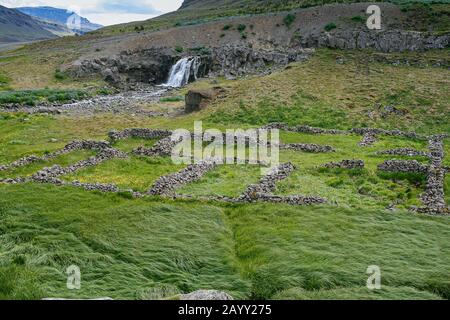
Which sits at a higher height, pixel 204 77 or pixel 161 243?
pixel 204 77

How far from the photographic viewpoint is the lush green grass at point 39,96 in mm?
72025

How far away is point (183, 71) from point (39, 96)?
2976cm

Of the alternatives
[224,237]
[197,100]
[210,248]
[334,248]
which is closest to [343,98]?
[197,100]

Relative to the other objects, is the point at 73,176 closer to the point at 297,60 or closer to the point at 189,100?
the point at 189,100

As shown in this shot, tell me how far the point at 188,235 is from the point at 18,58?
97.7 m

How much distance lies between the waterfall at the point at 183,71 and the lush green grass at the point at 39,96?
784 inches

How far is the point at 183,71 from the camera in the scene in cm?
9469

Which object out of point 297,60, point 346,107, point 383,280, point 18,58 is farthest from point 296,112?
point 18,58

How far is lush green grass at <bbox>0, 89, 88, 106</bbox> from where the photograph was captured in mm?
72025

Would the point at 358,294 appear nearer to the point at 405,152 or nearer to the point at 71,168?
the point at 71,168

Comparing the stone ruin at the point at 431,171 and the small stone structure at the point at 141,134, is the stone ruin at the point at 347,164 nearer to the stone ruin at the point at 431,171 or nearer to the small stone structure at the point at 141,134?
the stone ruin at the point at 431,171

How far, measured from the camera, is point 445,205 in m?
27.5
